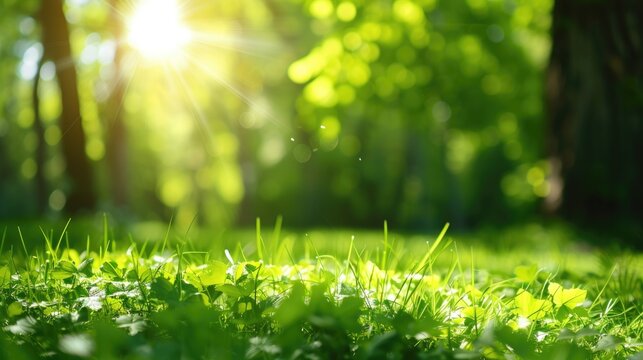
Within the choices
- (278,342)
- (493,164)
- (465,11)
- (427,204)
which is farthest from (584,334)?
(493,164)

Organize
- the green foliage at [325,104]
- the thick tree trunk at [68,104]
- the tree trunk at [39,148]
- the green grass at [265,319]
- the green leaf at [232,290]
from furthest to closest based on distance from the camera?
the tree trunk at [39,148]
the green foliage at [325,104]
the thick tree trunk at [68,104]
the green leaf at [232,290]
the green grass at [265,319]

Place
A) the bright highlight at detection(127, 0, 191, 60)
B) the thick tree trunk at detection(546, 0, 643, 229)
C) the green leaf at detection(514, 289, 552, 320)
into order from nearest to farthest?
the green leaf at detection(514, 289, 552, 320) → the thick tree trunk at detection(546, 0, 643, 229) → the bright highlight at detection(127, 0, 191, 60)

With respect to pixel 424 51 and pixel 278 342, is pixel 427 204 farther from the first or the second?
pixel 278 342

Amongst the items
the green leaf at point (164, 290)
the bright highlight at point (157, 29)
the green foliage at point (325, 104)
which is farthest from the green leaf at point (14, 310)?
the bright highlight at point (157, 29)

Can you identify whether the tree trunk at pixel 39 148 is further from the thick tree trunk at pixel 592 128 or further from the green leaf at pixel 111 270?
the green leaf at pixel 111 270

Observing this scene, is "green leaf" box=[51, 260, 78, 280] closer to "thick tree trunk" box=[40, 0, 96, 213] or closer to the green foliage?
the green foliage

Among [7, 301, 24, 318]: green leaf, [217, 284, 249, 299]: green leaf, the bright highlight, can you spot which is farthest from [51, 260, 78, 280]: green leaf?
the bright highlight
